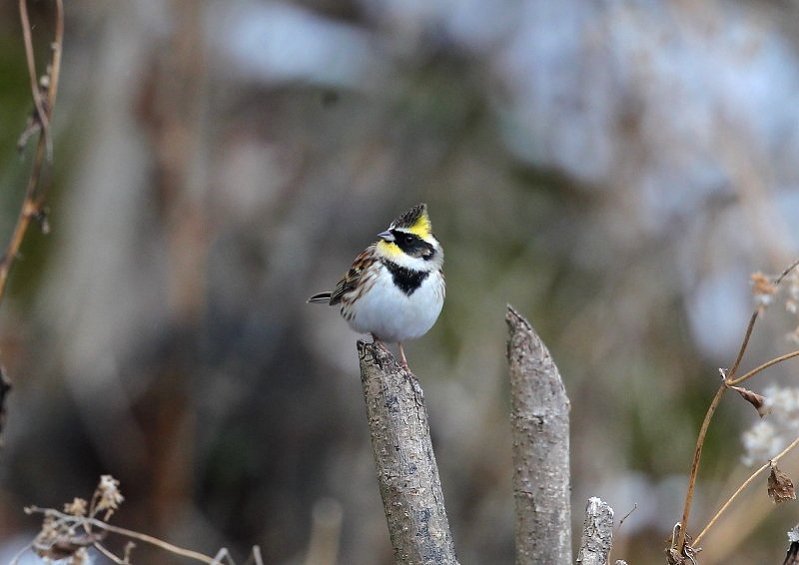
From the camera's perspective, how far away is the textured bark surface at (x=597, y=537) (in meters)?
1.43

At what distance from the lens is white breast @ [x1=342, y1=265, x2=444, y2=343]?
2.97 meters

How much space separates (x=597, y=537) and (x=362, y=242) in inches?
161

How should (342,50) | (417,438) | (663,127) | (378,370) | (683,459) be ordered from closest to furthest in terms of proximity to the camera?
(417,438) < (378,370) < (663,127) < (683,459) < (342,50)

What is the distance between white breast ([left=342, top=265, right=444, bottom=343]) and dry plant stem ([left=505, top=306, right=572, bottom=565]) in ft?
5.30

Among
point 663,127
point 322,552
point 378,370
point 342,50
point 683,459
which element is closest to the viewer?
point 378,370

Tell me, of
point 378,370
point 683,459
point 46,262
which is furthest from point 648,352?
point 378,370

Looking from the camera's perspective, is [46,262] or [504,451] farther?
[46,262]

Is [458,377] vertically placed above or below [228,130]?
below

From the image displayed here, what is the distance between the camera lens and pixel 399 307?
9.79 feet

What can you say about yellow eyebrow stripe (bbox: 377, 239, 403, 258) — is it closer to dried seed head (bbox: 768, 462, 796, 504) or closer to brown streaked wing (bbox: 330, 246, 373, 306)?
brown streaked wing (bbox: 330, 246, 373, 306)

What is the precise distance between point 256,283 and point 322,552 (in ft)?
9.15

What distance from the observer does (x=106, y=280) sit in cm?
491

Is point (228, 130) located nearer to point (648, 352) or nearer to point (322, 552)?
point (648, 352)

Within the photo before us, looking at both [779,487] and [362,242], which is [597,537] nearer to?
[779,487]
